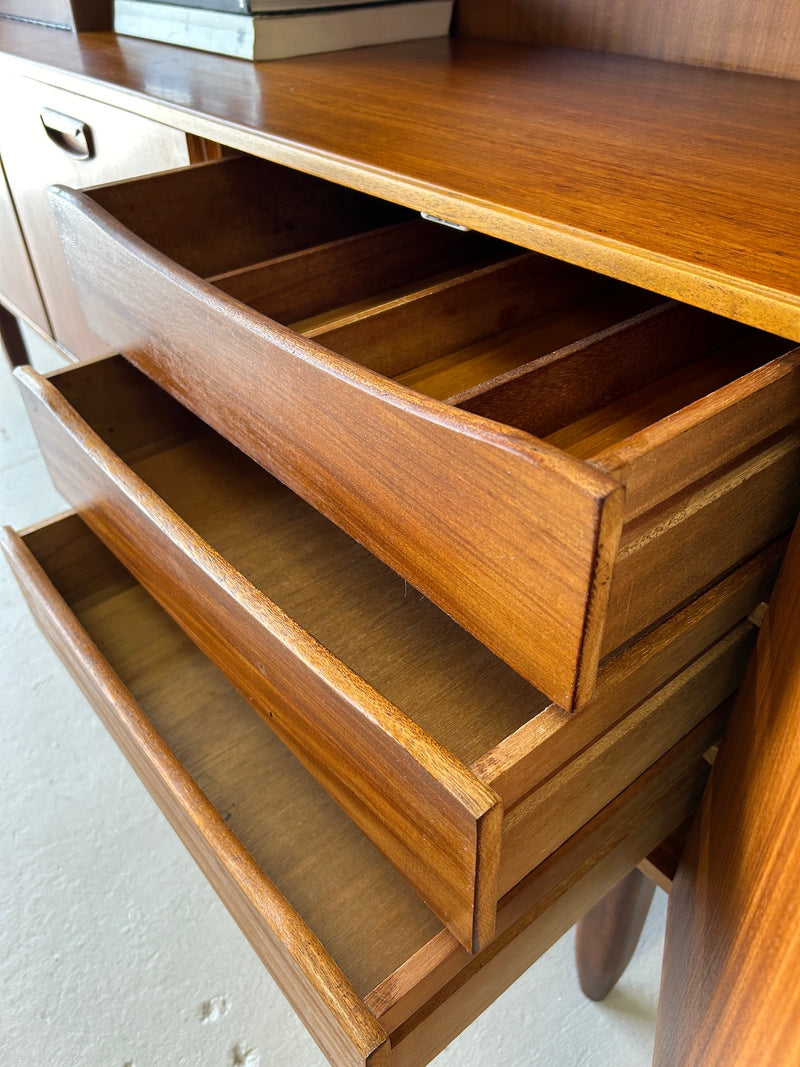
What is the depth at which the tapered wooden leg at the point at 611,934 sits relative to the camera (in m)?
0.68

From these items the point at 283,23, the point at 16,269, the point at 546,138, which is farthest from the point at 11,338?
the point at 546,138

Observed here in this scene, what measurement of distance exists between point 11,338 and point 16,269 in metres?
0.42

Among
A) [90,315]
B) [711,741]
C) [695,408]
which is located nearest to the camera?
[695,408]

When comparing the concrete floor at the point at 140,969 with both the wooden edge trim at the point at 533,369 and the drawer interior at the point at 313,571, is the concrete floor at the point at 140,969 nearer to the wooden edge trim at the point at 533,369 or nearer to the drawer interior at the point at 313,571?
the drawer interior at the point at 313,571

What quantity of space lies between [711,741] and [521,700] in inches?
5.4

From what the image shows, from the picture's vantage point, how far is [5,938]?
79 centimetres

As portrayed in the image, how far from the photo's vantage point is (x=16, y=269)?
43.2 inches

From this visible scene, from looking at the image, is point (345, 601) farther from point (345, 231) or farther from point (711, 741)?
point (345, 231)

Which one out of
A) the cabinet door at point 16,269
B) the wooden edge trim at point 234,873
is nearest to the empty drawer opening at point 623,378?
the wooden edge trim at point 234,873

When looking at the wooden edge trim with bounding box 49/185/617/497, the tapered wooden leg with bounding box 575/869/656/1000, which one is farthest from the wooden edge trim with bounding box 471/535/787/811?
the tapered wooden leg with bounding box 575/869/656/1000

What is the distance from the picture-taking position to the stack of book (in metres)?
0.75

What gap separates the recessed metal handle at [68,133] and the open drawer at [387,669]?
0.83 ft

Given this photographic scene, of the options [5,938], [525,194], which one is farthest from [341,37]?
[5,938]

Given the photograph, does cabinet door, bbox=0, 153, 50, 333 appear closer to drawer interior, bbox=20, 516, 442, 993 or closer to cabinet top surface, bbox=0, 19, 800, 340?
cabinet top surface, bbox=0, 19, 800, 340
